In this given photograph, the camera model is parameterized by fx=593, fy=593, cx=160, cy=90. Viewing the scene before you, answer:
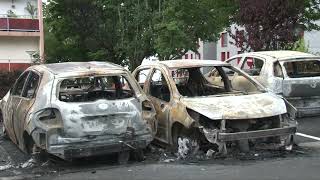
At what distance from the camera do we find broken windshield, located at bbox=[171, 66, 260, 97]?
33.9 feet

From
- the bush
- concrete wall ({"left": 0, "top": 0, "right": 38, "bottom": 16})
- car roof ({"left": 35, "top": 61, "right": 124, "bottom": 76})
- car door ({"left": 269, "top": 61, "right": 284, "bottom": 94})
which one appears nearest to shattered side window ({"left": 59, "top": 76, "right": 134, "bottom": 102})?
car roof ({"left": 35, "top": 61, "right": 124, "bottom": 76})

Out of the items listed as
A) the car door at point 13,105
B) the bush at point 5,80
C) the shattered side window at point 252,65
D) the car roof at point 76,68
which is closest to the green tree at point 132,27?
the shattered side window at point 252,65

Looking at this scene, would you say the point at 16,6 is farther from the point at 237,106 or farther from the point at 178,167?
the point at 178,167

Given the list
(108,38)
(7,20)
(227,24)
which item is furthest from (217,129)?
(7,20)

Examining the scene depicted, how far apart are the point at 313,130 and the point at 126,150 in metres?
4.52

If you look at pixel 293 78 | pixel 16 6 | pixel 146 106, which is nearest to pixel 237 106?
pixel 146 106

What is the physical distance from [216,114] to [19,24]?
3575cm

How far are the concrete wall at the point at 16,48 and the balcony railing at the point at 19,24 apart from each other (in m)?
0.83

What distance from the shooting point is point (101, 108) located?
8273mm

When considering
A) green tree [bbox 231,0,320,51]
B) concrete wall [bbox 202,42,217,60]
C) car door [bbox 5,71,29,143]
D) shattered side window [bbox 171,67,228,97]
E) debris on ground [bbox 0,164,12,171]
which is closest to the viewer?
debris on ground [bbox 0,164,12,171]

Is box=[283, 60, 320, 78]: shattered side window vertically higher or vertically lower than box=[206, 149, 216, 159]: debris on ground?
higher

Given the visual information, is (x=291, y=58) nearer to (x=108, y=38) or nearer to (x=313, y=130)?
(x=313, y=130)

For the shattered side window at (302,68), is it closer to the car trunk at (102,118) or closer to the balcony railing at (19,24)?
the car trunk at (102,118)

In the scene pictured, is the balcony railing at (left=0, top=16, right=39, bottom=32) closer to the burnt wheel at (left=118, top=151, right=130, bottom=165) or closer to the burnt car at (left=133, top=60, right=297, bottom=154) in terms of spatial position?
the burnt car at (left=133, top=60, right=297, bottom=154)
